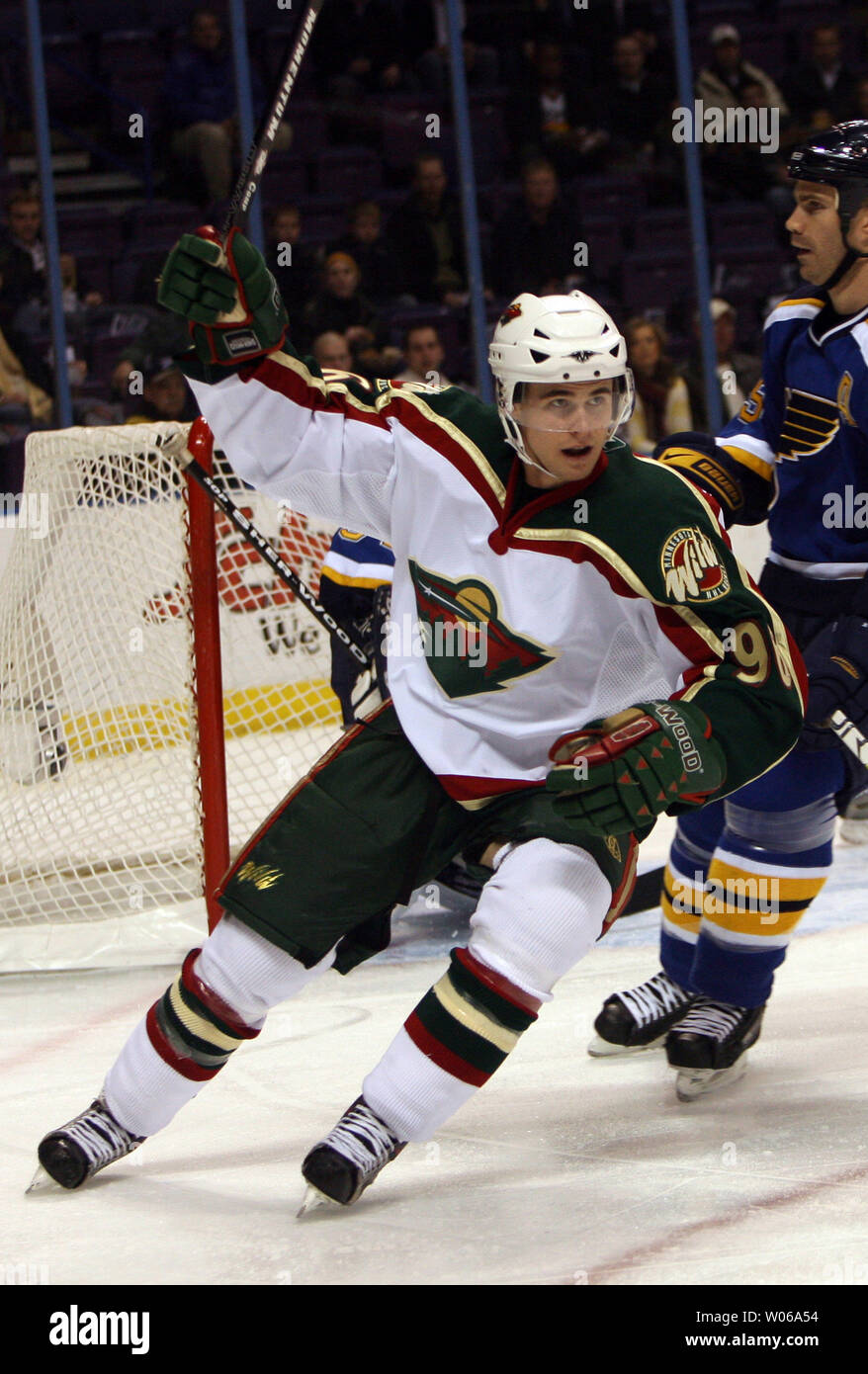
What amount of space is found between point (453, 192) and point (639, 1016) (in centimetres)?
478

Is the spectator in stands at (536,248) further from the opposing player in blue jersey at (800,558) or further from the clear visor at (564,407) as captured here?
the clear visor at (564,407)

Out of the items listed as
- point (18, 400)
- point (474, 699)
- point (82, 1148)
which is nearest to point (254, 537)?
point (474, 699)

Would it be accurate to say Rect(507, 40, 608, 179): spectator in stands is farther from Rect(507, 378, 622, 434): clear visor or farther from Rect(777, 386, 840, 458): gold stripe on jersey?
Rect(507, 378, 622, 434): clear visor

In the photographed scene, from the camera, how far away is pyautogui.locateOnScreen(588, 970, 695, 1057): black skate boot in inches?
108

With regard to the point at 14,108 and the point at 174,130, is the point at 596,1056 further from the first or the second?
the point at 14,108

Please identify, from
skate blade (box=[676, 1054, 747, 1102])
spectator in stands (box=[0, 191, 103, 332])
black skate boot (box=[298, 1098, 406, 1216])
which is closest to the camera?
black skate boot (box=[298, 1098, 406, 1216])

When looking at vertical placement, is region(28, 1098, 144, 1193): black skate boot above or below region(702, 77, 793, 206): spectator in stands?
below

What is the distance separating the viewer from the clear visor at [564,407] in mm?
2061

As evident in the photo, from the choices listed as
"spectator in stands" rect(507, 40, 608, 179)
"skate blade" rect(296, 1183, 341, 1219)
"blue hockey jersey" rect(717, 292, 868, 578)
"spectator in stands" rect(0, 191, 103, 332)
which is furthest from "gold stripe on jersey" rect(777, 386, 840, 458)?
"spectator in stands" rect(507, 40, 608, 179)

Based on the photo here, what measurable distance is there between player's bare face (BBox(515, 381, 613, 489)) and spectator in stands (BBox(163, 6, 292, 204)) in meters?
4.78

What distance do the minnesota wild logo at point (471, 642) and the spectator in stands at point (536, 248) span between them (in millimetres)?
4556

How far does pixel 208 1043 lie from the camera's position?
214cm
